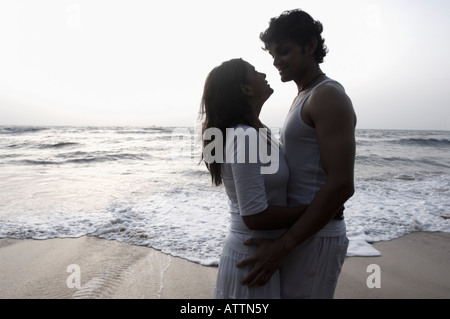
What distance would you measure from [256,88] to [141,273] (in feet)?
9.65

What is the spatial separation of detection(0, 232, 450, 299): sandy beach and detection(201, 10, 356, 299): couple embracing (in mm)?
2016

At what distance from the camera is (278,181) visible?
1645 millimetres

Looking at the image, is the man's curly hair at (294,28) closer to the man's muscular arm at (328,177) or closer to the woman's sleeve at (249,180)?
the man's muscular arm at (328,177)

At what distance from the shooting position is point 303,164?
66.7 inches

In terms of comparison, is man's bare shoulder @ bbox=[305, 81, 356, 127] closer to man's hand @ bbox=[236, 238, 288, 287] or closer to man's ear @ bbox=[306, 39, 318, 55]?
man's ear @ bbox=[306, 39, 318, 55]

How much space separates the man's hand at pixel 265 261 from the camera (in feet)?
5.26

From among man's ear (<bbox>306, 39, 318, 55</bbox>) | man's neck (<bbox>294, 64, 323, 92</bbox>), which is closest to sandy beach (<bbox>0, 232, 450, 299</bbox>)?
man's neck (<bbox>294, 64, 323, 92</bbox>)

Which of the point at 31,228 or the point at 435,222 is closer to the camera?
the point at 31,228

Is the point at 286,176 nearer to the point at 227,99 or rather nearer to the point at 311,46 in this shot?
the point at 227,99

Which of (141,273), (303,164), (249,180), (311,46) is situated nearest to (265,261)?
(249,180)

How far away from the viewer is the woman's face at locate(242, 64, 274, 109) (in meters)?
1.77
